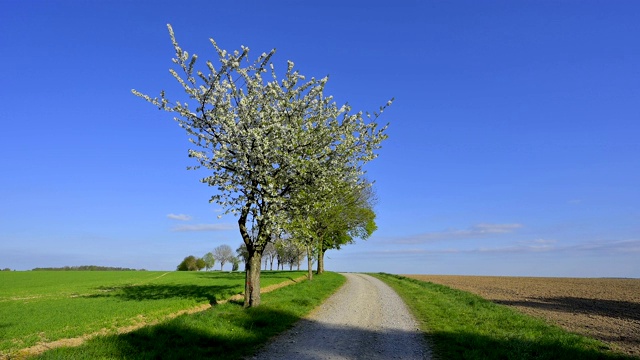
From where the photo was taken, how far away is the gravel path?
1331cm

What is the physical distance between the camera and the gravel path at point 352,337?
43.7ft

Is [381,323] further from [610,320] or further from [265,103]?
[610,320]

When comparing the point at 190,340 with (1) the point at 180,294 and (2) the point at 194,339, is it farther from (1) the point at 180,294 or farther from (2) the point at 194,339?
(1) the point at 180,294

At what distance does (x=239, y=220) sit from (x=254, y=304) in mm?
5135

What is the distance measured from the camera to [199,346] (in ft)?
45.8

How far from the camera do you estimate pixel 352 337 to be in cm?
1600

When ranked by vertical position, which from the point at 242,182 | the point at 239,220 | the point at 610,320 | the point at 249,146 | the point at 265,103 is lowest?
the point at 610,320

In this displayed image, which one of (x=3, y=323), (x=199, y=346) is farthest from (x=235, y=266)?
(x=199, y=346)

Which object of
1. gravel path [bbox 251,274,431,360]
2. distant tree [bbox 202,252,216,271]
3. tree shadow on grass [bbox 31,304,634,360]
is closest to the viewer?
tree shadow on grass [bbox 31,304,634,360]

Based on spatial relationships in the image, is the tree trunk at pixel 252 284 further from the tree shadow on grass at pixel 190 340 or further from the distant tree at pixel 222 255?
the distant tree at pixel 222 255

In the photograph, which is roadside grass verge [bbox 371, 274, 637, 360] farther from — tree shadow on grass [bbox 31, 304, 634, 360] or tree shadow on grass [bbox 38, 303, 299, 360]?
tree shadow on grass [bbox 38, 303, 299, 360]

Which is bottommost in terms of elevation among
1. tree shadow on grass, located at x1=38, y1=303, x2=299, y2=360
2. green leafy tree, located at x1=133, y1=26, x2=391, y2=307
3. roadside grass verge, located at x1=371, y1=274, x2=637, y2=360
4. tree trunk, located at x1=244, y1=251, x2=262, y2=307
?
roadside grass verge, located at x1=371, y1=274, x2=637, y2=360

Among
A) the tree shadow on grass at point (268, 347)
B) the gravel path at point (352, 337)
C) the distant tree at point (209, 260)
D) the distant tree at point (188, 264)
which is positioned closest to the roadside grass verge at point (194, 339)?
the tree shadow on grass at point (268, 347)

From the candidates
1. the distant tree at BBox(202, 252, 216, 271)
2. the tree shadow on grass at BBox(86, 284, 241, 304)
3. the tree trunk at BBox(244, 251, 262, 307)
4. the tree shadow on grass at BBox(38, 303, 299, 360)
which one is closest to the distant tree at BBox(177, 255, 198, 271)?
the distant tree at BBox(202, 252, 216, 271)
